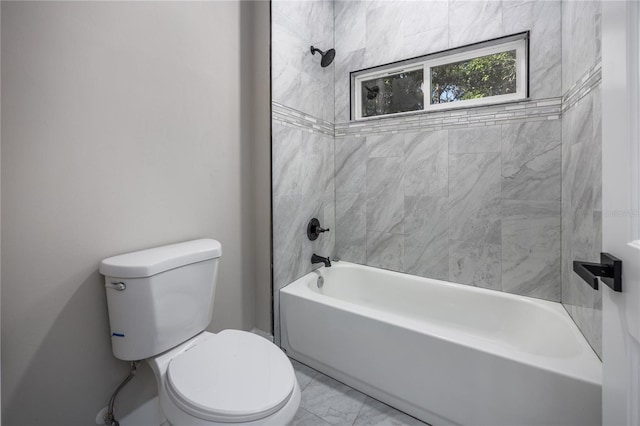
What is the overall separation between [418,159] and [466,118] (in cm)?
38

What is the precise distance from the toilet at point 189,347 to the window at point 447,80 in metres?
1.72

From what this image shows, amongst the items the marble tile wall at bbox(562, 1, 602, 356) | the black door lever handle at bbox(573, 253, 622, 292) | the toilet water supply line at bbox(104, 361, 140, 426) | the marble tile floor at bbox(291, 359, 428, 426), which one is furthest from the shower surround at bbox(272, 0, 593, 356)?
the black door lever handle at bbox(573, 253, 622, 292)

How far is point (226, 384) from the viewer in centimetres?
93

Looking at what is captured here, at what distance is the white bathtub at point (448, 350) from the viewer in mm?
1070

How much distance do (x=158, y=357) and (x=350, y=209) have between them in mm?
1615

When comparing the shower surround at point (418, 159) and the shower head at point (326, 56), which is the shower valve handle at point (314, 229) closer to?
the shower surround at point (418, 159)

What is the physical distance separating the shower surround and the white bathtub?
6.1 inches

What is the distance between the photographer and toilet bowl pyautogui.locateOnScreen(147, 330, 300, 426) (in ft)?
2.77

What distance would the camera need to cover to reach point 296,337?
177 centimetres

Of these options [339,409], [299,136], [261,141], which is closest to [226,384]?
[339,409]

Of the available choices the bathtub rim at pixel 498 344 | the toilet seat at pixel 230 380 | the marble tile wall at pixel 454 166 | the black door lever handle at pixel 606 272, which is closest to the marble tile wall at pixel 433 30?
the marble tile wall at pixel 454 166

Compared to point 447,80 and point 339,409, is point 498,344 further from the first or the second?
point 447,80

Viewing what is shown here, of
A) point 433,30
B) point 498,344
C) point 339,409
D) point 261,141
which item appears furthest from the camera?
point 433,30

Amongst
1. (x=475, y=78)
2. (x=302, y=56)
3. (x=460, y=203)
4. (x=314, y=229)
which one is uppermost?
(x=302, y=56)
